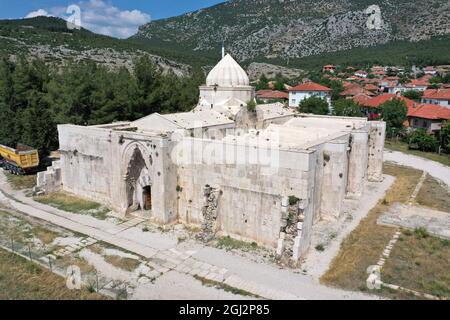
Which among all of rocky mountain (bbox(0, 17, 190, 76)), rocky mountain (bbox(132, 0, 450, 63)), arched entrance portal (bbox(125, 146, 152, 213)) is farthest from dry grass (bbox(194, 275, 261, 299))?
rocky mountain (bbox(132, 0, 450, 63))

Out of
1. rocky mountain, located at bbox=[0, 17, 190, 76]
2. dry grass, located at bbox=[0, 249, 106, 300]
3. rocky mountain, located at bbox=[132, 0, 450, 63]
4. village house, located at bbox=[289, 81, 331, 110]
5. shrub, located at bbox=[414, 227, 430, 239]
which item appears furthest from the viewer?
rocky mountain, located at bbox=[132, 0, 450, 63]

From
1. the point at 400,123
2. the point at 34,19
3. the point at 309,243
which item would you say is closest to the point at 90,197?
the point at 309,243

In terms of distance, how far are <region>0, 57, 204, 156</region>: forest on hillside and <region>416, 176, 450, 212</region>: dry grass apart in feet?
73.4

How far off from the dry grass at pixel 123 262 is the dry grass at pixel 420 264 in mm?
10403

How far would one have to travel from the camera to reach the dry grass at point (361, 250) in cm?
1417

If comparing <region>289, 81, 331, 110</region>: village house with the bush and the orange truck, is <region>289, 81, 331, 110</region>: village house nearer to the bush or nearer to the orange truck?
the bush

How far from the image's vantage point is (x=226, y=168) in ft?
58.5

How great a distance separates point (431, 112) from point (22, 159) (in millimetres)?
47686

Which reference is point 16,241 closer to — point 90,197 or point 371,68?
point 90,197

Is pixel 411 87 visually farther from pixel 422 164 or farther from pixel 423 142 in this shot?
pixel 422 164

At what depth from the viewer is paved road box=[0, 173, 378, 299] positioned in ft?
44.0

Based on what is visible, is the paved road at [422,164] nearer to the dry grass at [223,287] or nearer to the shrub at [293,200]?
the shrub at [293,200]

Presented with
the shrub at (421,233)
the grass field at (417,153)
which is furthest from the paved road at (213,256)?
the grass field at (417,153)

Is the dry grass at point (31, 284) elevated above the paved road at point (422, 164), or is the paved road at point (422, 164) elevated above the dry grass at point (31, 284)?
the paved road at point (422, 164)
